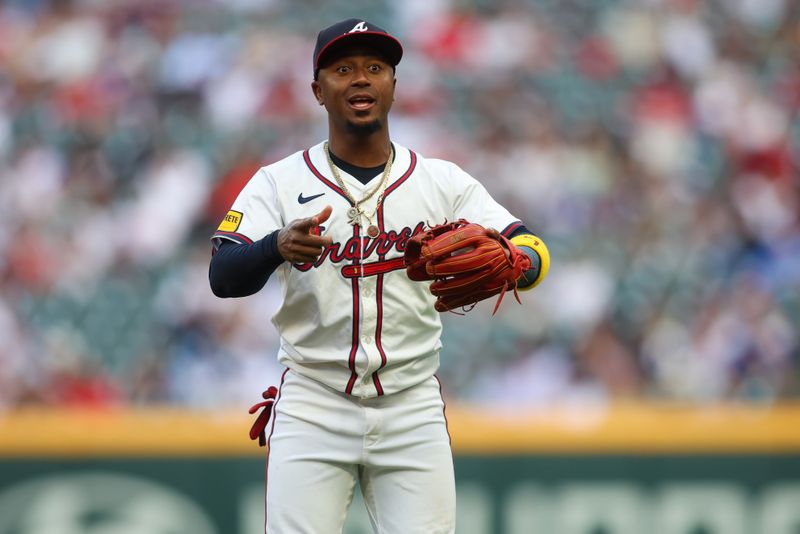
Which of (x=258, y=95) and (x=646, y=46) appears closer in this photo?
(x=258, y=95)

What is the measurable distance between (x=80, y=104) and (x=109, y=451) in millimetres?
3881

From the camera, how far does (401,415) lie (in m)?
3.12

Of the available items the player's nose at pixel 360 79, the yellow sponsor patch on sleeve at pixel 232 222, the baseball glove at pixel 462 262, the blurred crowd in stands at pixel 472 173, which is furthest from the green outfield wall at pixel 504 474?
the player's nose at pixel 360 79

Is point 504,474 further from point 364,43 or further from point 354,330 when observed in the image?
point 364,43

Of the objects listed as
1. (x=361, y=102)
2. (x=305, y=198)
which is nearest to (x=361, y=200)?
(x=305, y=198)

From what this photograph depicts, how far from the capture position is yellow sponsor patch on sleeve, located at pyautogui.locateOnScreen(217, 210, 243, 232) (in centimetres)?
309

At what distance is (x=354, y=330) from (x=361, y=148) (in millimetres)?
494

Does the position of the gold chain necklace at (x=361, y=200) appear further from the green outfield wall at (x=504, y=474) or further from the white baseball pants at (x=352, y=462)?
the green outfield wall at (x=504, y=474)

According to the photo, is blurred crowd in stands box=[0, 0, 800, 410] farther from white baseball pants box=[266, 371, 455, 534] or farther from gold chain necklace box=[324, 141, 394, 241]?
gold chain necklace box=[324, 141, 394, 241]

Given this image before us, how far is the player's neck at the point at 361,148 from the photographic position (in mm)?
3188

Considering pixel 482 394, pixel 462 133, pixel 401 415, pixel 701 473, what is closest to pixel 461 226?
pixel 401 415

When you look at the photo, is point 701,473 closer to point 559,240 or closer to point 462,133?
point 559,240

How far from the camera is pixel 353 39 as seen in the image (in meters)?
3.08

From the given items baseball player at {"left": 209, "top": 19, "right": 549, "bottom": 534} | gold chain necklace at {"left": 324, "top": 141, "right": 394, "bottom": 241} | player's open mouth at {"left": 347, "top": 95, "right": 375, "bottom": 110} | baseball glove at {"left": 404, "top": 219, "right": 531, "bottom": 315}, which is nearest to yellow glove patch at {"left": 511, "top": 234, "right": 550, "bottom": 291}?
baseball player at {"left": 209, "top": 19, "right": 549, "bottom": 534}
